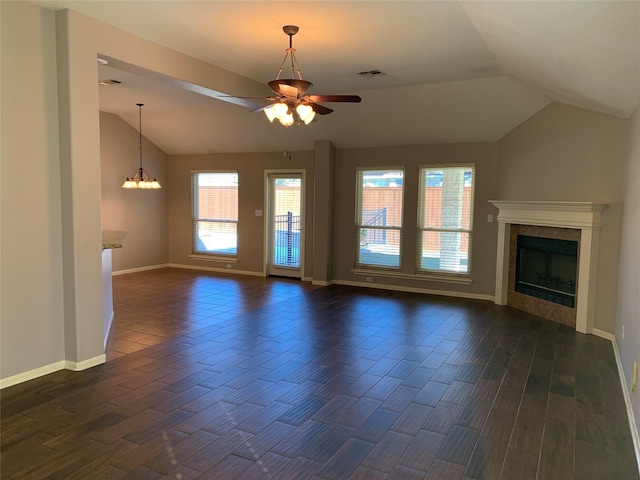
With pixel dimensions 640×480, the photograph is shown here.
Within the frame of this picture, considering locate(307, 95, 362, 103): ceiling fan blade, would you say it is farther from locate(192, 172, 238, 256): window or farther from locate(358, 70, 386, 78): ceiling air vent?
locate(192, 172, 238, 256): window

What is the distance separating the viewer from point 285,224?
8680mm

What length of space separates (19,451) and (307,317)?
139 inches

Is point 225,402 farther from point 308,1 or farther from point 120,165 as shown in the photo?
point 120,165

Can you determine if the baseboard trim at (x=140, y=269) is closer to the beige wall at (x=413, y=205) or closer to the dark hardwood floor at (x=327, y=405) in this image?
the dark hardwood floor at (x=327, y=405)

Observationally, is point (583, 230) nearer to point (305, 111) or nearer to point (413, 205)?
point (413, 205)

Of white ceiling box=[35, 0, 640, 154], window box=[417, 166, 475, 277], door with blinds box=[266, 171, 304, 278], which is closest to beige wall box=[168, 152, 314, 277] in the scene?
door with blinds box=[266, 171, 304, 278]

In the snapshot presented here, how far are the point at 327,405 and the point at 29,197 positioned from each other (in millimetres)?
2797

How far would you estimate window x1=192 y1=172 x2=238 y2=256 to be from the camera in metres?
9.16

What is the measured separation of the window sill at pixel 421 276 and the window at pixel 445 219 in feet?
0.22

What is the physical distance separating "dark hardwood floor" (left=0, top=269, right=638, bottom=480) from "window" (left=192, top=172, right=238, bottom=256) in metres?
3.81

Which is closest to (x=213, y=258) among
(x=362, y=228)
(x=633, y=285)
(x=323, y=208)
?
(x=323, y=208)

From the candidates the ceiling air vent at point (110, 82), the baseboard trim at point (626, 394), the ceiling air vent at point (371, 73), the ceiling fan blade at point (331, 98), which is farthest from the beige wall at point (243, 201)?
the baseboard trim at point (626, 394)

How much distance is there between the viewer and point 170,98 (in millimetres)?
6801

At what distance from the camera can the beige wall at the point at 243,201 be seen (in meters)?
8.34
